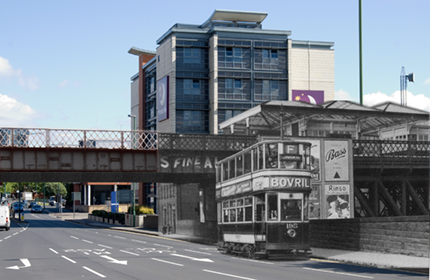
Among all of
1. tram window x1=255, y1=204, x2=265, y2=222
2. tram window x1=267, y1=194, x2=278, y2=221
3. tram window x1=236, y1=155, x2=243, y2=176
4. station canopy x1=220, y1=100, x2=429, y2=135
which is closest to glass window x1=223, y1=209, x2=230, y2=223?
tram window x1=236, y1=155, x2=243, y2=176

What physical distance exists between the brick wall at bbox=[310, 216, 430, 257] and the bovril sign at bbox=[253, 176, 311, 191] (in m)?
2.97

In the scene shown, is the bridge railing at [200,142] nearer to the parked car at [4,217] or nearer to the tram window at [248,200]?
the tram window at [248,200]

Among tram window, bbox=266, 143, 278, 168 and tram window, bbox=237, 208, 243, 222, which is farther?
tram window, bbox=237, 208, 243, 222

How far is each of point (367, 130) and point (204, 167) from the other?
56.4 ft

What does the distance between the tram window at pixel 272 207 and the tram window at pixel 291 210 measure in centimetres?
28

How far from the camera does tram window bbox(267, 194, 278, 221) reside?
23938 mm

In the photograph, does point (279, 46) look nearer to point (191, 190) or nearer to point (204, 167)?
point (191, 190)

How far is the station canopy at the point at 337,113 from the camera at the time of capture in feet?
133

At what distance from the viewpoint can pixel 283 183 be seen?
23969 millimetres

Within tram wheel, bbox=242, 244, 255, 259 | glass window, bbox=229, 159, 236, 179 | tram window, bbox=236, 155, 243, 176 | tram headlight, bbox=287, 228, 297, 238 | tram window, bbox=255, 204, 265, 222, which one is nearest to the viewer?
tram headlight, bbox=287, 228, 297, 238

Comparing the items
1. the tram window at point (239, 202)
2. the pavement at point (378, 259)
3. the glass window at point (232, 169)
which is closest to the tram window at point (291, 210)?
the pavement at point (378, 259)

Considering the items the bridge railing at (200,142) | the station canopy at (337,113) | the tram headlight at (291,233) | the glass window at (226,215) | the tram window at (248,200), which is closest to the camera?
the tram headlight at (291,233)

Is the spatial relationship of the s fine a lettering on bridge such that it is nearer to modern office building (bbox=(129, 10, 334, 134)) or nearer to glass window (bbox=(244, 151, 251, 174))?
glass window (bbox=(244, 151, 251, 174))

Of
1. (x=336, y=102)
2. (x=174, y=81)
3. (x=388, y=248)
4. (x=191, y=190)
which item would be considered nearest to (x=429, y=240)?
(x=388, y=248)
